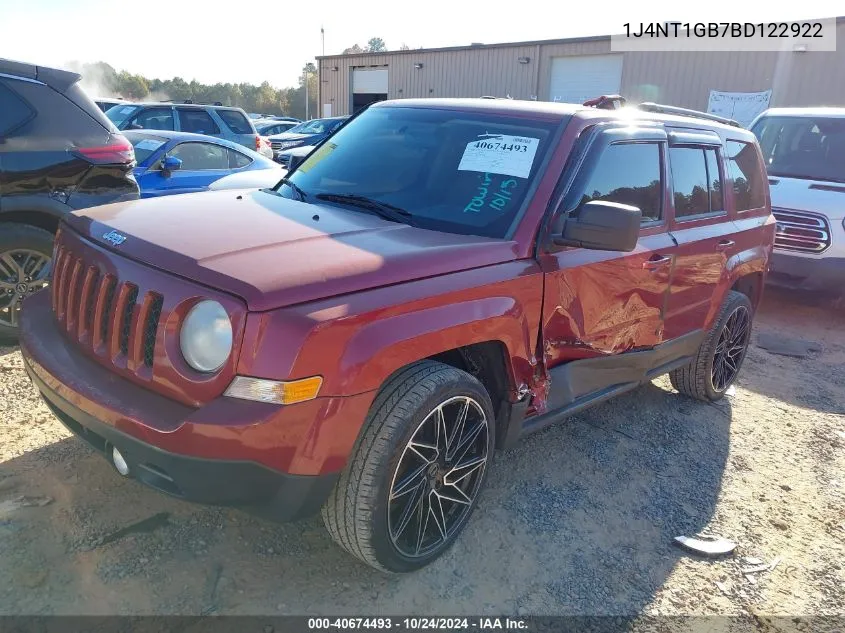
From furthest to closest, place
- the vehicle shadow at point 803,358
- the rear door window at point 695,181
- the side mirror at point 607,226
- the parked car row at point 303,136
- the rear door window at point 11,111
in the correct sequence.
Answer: the parked car row at point 303,136 < the vehicle shadow at point 803,358 < the rear door window at point 11,111 < the rear door window at point 695,181 < the side mirror at point 607,226

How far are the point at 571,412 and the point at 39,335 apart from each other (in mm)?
2453

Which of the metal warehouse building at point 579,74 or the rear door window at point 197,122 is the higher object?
the metal warehouse building at point 579,74

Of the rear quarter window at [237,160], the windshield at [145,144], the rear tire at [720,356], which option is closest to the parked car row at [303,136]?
the rear quarter window at [237,160]

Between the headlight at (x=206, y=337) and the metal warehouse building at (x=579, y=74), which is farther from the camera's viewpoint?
the metal warehouse building at (x=579, y=74)

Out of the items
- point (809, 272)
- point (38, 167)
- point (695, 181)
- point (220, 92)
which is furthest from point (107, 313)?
point (220, 92)

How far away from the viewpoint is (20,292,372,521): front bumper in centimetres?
212

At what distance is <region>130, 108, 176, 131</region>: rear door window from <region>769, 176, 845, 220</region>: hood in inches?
368

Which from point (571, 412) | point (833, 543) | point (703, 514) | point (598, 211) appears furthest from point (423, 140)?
point (833, 543)

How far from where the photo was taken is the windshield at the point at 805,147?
25.3 ft

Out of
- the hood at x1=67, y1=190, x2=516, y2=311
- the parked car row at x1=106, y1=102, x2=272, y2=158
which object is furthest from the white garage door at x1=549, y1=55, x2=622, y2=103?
the hood at x1=67, y1=190, x2=516, y2=311

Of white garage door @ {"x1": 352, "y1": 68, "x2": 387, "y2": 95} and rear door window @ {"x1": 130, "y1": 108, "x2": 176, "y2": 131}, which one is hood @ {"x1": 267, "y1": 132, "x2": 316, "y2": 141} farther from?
white garage door @ {"x1": 352, "y1": 68, "x2": 387, "y2": 95}

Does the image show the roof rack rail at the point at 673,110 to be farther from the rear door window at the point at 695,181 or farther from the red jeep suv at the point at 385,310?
the rear door window at the point at 695,181

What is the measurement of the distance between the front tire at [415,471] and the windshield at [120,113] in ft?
34.6

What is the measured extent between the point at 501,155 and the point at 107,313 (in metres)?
1.85
